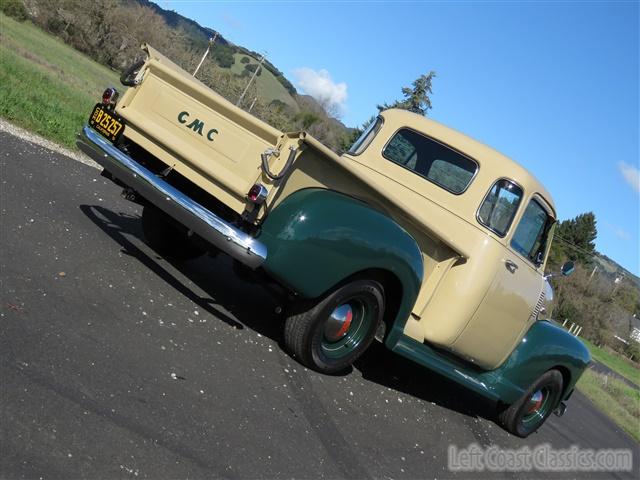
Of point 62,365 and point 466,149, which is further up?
point 466,149

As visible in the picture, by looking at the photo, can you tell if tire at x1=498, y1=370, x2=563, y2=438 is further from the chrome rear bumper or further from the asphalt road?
the chrome rear bumper

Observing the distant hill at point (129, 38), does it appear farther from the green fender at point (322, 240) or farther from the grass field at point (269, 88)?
the green fender at point (322, 240)

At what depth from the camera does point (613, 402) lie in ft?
51.5

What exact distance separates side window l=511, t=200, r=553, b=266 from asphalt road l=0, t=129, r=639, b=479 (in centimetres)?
176

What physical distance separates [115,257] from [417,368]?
3645 mm

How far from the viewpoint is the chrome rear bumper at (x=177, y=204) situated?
4309 millimetres

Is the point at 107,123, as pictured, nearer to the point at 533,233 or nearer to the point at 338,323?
the point at 338,323

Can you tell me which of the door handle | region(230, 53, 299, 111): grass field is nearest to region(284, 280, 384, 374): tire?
the door handle

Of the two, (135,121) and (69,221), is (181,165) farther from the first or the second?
(69,221)

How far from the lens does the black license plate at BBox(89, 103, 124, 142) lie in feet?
17.4

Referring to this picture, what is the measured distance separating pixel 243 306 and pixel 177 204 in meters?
1.63

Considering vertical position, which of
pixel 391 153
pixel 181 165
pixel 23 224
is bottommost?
pixel 23 224

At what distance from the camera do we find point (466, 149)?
6.29m

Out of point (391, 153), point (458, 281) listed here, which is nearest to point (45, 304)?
point (458, 281)
